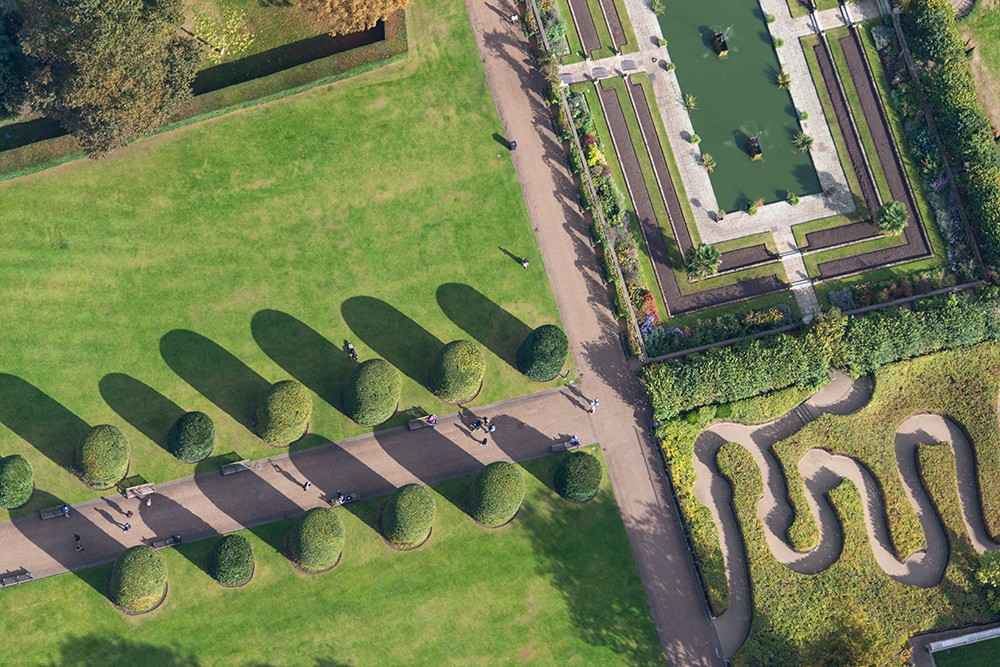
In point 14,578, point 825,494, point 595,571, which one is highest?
point 14,578

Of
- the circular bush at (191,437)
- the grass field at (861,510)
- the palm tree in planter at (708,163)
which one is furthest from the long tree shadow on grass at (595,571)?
the palm tree in planter at (708,163)

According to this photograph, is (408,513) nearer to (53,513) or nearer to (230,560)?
(230,560)

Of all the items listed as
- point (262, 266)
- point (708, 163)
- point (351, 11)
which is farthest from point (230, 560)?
point (708, 163)

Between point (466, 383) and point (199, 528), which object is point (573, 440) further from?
point (199, 528)

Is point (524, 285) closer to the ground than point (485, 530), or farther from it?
farther from it

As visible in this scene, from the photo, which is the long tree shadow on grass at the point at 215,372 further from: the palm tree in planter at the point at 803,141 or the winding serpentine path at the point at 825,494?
the palm tree in planter at the point at 803,141

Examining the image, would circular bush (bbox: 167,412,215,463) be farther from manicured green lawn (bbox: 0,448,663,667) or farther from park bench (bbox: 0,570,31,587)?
park bench (bbox: 0,570,31,587)

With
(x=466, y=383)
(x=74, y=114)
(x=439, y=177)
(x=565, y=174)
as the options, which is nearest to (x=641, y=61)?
(x=565, y=174)
